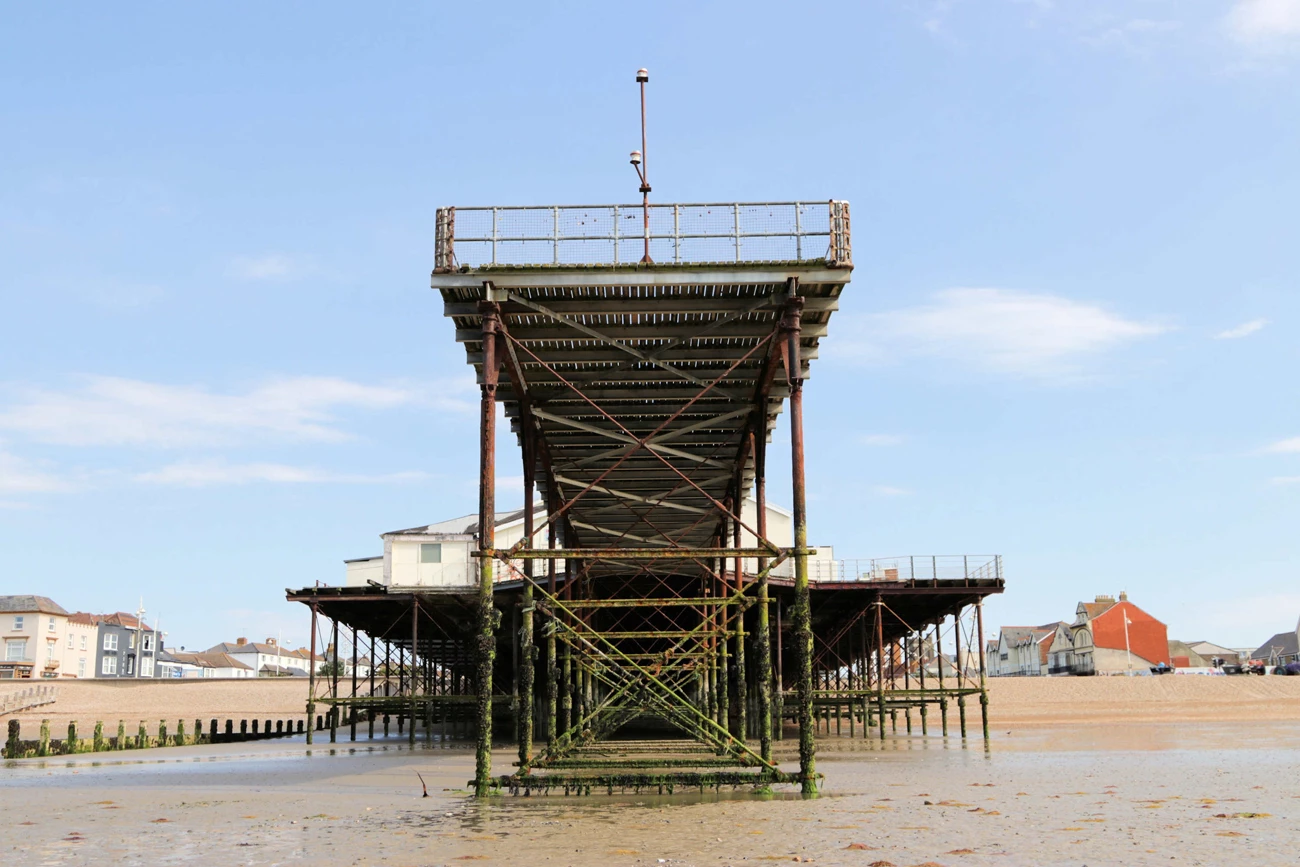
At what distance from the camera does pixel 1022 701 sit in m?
80.1

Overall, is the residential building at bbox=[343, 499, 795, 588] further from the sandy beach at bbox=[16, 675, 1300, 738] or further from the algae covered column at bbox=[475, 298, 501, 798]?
the algae covered column at bbox=[475, 298, 501, 798]

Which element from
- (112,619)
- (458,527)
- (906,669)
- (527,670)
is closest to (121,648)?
(112,619)

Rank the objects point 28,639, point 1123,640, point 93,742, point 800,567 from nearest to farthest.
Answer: point 800,567
point 93,742
point 28,639
point 1123,640

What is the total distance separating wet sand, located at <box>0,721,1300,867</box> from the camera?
36.3ft

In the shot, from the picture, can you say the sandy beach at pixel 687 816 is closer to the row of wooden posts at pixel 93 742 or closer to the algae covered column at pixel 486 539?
the algae covered column at pixel 486 539

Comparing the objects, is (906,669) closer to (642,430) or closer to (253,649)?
(642,430)

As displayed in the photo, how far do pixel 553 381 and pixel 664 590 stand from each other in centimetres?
2136

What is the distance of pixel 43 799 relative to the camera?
19.3m

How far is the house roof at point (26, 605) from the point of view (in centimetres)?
9719

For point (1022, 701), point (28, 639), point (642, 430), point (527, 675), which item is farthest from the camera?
point (28, 639)

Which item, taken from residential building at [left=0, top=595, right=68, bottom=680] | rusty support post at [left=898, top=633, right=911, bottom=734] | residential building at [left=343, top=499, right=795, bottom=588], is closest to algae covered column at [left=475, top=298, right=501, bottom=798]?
rusty support post at [left=898, top=633, right=911, bottom=734]

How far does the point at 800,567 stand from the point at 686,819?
4.71m

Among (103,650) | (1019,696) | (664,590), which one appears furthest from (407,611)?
(103,650)

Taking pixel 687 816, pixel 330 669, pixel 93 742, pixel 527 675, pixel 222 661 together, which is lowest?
pixel 93 742
